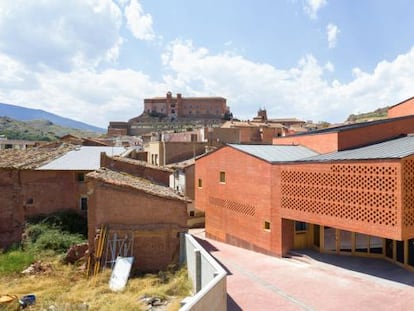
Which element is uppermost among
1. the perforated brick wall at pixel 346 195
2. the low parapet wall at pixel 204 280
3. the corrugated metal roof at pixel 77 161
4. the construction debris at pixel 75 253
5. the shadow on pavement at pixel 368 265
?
the corrugated metal roof at pixel 77 161

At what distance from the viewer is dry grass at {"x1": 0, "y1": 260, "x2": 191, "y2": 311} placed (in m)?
14.1

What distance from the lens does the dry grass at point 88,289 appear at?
14.1 meters

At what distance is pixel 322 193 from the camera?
16.1 metres

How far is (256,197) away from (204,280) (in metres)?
6.63

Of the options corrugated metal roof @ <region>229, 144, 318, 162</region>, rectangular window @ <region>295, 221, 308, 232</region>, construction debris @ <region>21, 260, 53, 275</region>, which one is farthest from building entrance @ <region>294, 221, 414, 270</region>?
construction debris @ <region>21, 260, 53, 275</region>

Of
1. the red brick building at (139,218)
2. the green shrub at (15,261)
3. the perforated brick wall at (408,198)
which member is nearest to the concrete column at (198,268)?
the red brick building at (139,218)

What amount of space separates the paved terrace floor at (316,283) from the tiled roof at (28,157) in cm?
1490

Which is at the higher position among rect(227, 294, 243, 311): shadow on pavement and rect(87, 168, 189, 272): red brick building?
rect(87, 168, 189, 272): red brick building

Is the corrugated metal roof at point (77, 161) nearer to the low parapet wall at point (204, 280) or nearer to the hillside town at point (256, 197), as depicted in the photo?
the hillside town at point (256, 197)

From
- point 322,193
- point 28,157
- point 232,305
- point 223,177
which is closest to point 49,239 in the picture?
point 28,157

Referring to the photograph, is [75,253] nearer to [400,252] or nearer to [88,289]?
[88,289]

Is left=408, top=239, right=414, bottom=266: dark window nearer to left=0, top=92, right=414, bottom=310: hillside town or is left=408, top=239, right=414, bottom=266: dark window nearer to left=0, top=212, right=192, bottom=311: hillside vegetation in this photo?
left=0, top=92, right=414, bottom=310: hillside town

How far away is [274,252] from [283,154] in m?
5.32

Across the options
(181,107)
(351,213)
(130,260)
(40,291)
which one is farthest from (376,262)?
(181,107)
